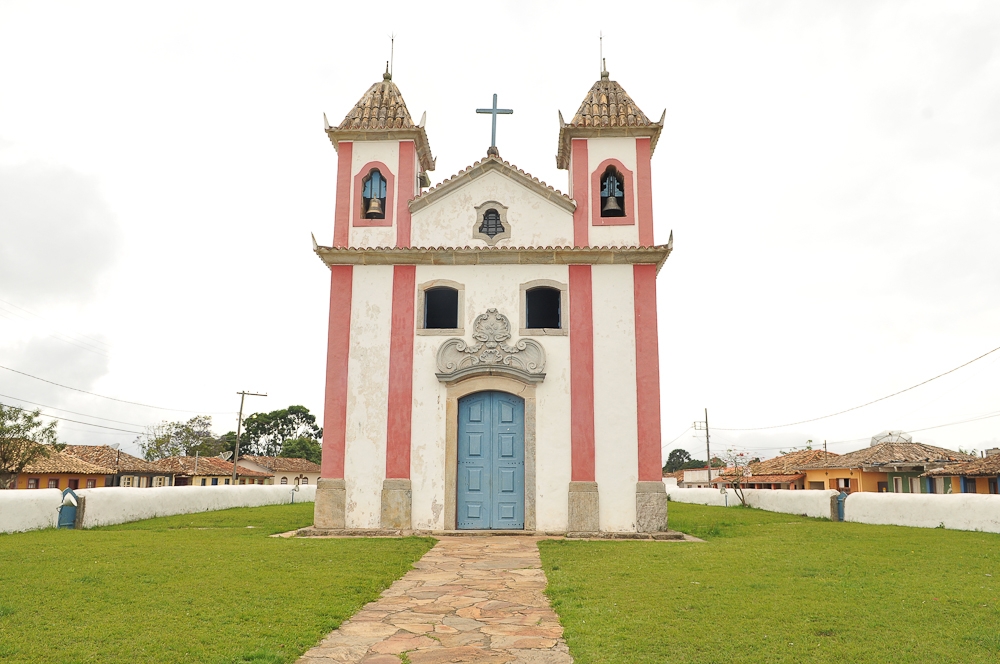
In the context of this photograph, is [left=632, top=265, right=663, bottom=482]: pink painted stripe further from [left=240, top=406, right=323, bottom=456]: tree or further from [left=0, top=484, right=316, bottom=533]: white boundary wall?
[left=240, top=406, right=323, bottom=456]: tree

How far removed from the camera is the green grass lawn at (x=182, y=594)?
4570 millimetres

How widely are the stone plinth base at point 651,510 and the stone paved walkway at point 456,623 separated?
4234 millimetres

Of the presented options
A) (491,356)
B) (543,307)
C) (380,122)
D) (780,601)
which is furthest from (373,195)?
(780,601)

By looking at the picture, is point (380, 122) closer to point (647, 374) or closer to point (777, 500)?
point (647, 374)

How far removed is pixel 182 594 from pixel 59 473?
32257 mm

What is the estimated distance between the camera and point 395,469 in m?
12.7

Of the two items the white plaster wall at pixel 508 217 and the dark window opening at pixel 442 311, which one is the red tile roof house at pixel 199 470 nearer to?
the dark window opening at pixel 442 311

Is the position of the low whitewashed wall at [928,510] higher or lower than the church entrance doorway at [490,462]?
lower

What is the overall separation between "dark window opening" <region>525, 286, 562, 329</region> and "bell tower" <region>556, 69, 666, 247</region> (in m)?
1.11

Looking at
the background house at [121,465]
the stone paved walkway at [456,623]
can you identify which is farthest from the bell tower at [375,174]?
the background house at [121,465]

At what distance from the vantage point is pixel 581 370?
1293cm

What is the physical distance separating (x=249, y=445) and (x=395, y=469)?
60.4m

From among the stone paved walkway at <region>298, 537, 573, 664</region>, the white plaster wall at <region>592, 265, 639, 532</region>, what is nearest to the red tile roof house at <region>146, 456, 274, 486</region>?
the white plaster wall at <region>592, 265, 639, 532</region>

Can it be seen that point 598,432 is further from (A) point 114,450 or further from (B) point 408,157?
(A) point 114,450
